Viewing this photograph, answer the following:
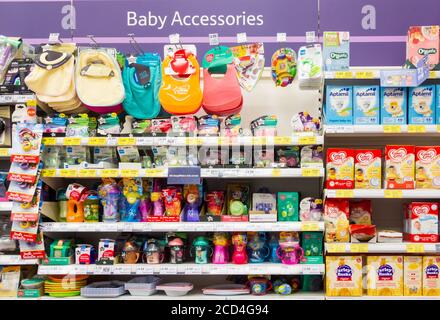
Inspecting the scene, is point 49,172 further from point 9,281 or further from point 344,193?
point 344,193

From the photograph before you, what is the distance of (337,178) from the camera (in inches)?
132

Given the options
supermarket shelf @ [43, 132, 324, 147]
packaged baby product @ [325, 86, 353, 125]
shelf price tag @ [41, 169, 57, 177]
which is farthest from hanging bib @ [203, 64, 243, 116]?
shelf price tag @ [41, 169, 57, 177]

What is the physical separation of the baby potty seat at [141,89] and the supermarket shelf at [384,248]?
1.59 meters

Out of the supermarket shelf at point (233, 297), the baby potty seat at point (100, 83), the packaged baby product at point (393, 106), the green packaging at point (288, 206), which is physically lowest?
the supermarket shelf at point (233, 297)

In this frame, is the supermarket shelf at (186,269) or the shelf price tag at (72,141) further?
the shelf price tag at (72,141)

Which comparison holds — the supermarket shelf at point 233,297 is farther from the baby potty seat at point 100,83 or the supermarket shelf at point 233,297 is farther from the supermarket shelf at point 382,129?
the baby potty seat at point 100,83

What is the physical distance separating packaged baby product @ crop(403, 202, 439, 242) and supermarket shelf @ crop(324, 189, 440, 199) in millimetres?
110

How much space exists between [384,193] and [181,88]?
1576 millimetres

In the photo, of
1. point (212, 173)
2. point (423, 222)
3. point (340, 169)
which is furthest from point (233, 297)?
point (423, 222)

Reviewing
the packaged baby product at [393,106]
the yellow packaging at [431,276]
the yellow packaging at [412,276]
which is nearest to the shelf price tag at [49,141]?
the packaged baby product at [393,106]

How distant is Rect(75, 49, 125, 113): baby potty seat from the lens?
3.54 metres

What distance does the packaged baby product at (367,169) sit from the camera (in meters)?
3.36

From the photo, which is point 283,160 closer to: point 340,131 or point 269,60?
point 340,131

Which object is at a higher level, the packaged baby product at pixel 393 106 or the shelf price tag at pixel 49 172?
the packaged baby product at pixel 393 106
